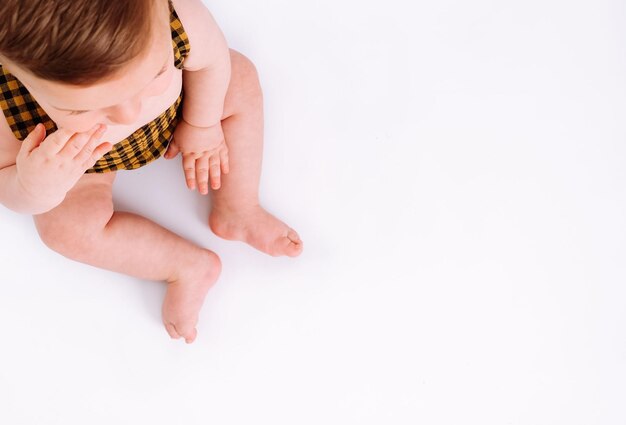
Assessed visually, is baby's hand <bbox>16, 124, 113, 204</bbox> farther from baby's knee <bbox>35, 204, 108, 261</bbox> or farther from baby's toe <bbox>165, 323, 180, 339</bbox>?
baby's toe <bbox>165, 323, 180, 339</bbox>

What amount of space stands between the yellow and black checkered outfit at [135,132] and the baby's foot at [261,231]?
0.48 ft

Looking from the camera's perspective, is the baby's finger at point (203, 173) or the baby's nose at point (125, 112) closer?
the baby's nose at point (125, 112)

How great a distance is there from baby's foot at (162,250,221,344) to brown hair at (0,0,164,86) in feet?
1.56

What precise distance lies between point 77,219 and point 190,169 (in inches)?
6.7

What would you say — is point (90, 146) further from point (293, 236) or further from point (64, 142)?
point (293, 236)

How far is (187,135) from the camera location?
0.99m

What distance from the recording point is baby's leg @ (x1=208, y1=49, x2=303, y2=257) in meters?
1.02

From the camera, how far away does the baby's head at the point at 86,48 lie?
0.59m

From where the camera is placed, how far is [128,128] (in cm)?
88

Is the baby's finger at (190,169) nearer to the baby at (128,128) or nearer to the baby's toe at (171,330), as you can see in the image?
the baby at (128,128)

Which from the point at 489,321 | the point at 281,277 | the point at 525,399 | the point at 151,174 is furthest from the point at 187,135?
the point at 525,399

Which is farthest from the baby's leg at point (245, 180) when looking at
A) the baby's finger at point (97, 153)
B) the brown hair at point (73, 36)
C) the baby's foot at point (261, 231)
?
the brown hair at point (73, 36)

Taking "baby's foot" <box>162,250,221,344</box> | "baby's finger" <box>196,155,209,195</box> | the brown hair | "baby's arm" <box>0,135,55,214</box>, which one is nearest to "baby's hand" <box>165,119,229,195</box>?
"baby's finger" <box>196,155,209,195</box>

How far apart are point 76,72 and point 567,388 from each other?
2.79 feet
